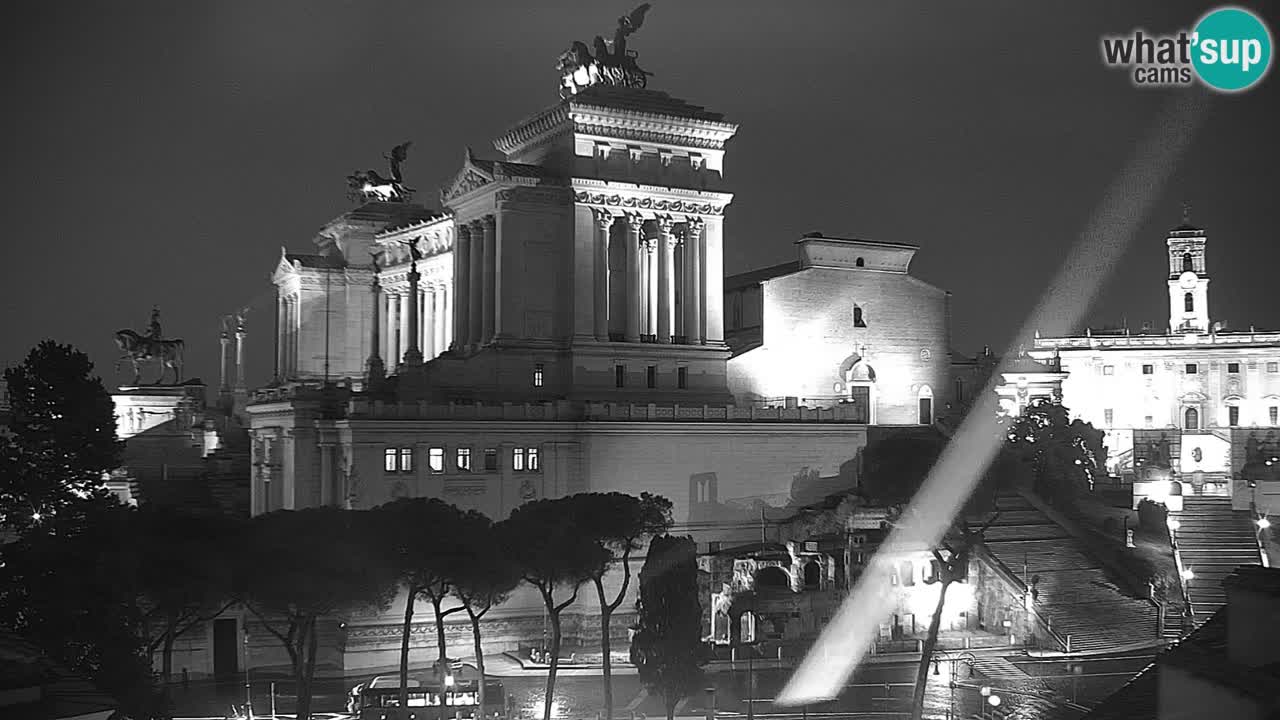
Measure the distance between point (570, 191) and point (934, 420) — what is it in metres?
27.9

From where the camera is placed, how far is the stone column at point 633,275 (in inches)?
2958

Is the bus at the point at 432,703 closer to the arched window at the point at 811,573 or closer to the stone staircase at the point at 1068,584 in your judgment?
the arched window at the point at 811,573

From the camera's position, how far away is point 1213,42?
5153 centimetres

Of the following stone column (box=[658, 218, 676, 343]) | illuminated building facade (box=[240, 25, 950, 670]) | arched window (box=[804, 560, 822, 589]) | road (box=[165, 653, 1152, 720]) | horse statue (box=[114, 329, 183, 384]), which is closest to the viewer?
road (box=[165, 653, 1152, 720])

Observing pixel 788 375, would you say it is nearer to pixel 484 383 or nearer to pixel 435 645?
pixel 484 383

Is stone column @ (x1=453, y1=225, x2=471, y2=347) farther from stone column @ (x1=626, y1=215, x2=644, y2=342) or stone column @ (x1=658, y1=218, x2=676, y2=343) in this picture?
stone column @ (x1=658, y1=218, x2=676, y2=343)

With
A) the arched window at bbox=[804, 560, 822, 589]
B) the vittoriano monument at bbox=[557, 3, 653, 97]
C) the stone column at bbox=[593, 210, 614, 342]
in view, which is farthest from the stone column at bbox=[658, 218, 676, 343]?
the arched window at bbox=[804, 560, 822, 589]

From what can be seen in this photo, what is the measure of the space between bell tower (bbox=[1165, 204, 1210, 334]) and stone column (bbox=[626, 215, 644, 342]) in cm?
6769

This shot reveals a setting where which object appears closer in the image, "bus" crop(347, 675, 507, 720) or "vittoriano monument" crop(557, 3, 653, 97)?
"bus" crop(347, 675, 507, 720)

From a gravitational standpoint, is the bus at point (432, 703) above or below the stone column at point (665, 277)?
below

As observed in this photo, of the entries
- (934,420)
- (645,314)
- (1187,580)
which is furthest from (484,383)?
(1187,580)

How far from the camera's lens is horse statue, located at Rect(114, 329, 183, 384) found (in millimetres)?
98688

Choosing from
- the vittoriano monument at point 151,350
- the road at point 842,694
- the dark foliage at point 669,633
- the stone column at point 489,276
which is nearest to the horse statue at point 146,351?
the vittoriano monument at point 151,350

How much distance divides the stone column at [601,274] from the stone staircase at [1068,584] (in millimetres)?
22734
